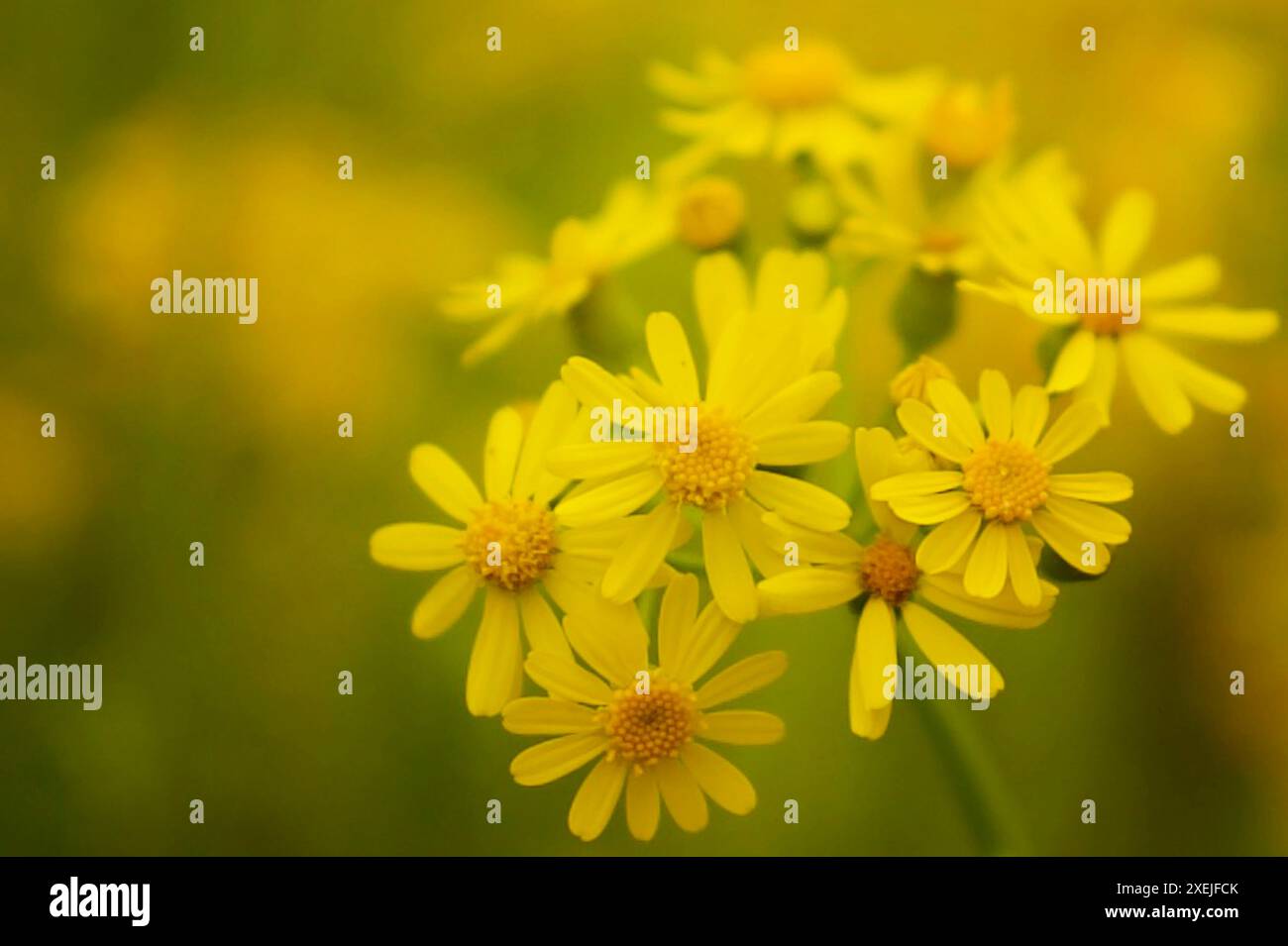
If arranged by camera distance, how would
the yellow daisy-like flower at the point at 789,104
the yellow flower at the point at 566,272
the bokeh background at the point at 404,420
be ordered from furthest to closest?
the bokeh background at the point at 404,420 → the yellow daisy-like flower at the point at 789,104 → the yellow flower at the point at 566,272

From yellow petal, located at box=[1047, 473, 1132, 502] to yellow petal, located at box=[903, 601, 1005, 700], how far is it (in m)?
0.15

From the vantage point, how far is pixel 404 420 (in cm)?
192

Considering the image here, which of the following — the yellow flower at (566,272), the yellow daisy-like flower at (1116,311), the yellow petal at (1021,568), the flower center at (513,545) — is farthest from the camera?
the yellow flower at (566,272)

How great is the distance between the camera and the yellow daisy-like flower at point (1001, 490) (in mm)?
1036

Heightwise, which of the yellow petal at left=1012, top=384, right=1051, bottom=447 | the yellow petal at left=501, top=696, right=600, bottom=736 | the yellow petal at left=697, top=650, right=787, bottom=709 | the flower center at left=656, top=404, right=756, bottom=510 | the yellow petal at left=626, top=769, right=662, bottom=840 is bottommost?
the yellow petal at left=626, top=769, right=662, bottom=840

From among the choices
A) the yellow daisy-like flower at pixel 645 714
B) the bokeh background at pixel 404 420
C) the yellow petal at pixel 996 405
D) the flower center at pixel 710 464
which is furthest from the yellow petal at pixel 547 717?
the bokeh background at pixel 404 420

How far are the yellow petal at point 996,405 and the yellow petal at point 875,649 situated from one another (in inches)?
7.0

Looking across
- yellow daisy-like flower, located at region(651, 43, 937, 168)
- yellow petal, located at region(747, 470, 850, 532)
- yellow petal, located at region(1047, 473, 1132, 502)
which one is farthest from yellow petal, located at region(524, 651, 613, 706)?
yellow daisy-like flower, located at region(651, 43, 937, 168)

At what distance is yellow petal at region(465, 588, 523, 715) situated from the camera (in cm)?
112

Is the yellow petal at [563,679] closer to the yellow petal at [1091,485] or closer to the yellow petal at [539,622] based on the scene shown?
the yellow petal at [539,622]

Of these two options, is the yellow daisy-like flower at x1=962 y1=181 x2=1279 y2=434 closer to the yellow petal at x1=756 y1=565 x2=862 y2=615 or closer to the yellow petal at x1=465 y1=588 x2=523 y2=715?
the yellow petal at x1=756 y1=565 x2=862 y2=615

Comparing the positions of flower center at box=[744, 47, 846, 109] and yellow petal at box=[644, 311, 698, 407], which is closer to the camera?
yellow petal at box=[644, 311, 698, 407]

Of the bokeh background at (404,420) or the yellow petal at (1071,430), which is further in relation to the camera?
the bokeh background at (404,420)
